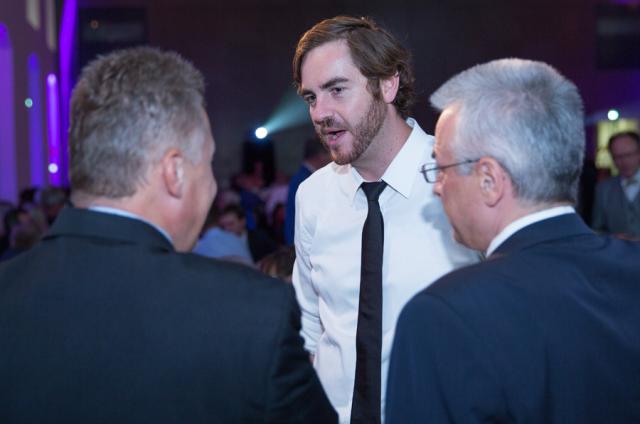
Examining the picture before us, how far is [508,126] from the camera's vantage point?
1.51 m

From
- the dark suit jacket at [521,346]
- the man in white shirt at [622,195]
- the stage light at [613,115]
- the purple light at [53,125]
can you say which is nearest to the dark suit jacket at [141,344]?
the dark suit jacket at [521,346]

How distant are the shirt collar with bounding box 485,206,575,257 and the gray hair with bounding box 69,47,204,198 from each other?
590 mm

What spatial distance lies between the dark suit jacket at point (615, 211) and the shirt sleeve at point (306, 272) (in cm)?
431

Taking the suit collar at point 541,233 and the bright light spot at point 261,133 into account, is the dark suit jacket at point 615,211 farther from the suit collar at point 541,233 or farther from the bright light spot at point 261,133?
the bright light spot at point 261,133

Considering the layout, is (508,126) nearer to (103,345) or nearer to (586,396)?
(586,396)

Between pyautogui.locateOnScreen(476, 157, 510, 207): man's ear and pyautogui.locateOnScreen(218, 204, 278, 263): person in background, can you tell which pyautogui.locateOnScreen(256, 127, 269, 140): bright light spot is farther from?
pyautogui.locateOnScreen(476, 157, 510, 207): man's ear

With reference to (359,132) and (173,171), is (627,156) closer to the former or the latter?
(359,132)

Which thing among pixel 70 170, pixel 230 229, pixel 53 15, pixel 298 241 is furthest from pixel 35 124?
pixel 70 170

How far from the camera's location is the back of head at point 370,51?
8.25 feet

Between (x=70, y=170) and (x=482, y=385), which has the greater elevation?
(x=70, y=170)

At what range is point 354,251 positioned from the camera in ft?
7.93

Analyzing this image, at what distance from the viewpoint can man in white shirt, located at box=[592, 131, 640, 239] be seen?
6320mm

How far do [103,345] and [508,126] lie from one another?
0.79 m

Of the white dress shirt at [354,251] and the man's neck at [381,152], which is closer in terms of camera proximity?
the white dress shirt at [354,251]
